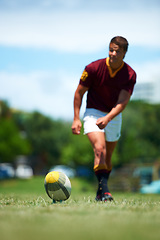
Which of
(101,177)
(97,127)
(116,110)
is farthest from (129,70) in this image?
(101,177)

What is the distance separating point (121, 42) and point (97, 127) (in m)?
1.42

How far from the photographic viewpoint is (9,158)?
59.9m

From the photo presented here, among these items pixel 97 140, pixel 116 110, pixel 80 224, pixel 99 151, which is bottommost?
pixel 80 224

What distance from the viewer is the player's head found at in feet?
19.8

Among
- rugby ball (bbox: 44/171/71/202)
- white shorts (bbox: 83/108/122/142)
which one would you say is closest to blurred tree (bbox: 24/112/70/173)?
white shorts (bbox: 83/108/122/142)

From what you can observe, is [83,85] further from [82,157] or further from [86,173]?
[86,173]

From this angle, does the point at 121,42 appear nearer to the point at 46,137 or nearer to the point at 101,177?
the point at 101,177

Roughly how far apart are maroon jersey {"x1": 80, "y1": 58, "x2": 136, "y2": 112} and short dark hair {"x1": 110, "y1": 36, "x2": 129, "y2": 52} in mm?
349

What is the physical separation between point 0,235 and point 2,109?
64.4 m

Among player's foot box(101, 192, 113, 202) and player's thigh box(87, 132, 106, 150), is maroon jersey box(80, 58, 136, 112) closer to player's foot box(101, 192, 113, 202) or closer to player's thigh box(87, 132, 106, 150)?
player's thigh box(87, 132, 106, 150)

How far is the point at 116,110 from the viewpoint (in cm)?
612

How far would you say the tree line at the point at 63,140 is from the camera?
5975 cm

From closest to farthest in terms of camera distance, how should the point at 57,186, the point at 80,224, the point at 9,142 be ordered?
the point at 80,224
the point at 57,186
the point at 9,142

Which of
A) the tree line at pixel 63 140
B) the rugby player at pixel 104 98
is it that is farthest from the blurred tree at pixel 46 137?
the rugby player at pixel 104 98
